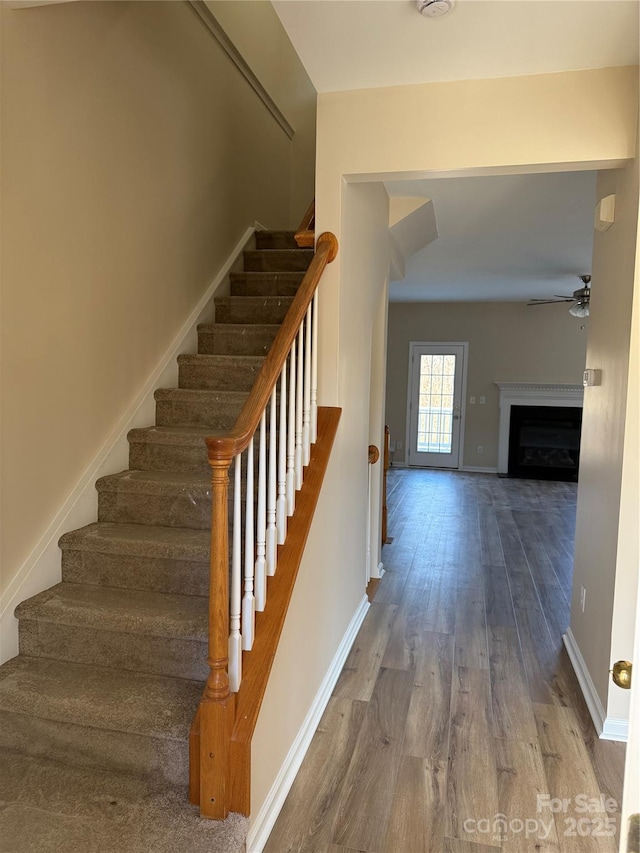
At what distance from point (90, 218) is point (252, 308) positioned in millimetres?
1262

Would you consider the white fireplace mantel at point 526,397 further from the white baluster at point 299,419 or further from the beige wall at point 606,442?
the white baluster at point 299,419

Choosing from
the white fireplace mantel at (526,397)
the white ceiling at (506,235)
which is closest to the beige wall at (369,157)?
the white ceiling at (506,235)

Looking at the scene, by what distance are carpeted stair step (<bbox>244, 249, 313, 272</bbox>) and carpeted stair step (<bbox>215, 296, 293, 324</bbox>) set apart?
1.54 ft

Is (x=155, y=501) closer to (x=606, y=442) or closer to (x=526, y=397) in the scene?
(x=606, y=442)

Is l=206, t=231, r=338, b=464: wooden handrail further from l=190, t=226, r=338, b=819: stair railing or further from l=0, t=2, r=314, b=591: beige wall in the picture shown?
l=0, t=2, r=314, b=591: beige wall

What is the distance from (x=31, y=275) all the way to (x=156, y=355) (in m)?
1.02

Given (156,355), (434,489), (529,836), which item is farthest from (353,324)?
(434,489)

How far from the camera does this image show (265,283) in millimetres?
3795

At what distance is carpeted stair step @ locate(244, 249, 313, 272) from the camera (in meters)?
3.95

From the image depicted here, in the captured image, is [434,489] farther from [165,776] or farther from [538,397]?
[165,776]

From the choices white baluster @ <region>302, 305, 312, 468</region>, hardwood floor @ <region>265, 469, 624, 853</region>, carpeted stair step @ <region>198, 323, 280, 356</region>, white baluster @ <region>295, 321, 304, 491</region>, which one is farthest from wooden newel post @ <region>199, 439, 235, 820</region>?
carpeted stair step @ <region>198, 323, 280, 356</region>

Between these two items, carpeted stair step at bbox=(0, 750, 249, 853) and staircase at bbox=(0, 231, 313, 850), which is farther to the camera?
staircase at bbox=(0, 231, 313, 850)

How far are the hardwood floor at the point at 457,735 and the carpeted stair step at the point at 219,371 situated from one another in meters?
1.59

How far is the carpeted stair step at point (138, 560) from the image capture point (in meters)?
2.24
